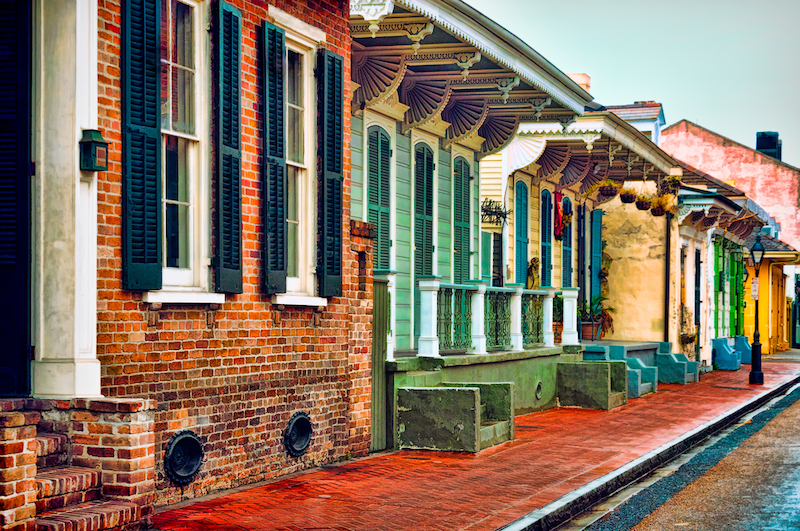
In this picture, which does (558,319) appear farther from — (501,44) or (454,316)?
(501,44)

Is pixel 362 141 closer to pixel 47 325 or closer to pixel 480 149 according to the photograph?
pixel 480 149

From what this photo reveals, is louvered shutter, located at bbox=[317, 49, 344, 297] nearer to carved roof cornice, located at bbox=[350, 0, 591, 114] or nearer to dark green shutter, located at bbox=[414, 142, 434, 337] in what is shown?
carved roof cornice, located at bbox=[350, 0, 591, 114]

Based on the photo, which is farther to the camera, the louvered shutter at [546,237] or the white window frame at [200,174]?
the louvered shutter at [546,237]

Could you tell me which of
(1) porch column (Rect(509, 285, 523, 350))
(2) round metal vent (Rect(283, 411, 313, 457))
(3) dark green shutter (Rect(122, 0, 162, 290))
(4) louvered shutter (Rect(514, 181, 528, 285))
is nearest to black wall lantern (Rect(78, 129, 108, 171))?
(3) dark green shutter (Rect(122, 0, 162, 290))

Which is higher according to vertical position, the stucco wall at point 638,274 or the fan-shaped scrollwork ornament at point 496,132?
the fan-shaped scrollwork ornament at point 496,132

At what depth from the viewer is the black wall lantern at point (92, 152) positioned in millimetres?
6555

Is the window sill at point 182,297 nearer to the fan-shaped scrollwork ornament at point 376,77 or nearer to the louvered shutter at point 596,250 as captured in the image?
the fan-shaped scrollwork ornament at point 376,77

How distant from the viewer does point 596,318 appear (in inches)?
942

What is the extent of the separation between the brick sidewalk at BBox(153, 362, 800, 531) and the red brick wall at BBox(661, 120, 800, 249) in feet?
121

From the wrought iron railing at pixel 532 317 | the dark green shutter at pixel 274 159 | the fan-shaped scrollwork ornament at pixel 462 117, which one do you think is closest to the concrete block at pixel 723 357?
the wrought iron railing at pixel 532 317

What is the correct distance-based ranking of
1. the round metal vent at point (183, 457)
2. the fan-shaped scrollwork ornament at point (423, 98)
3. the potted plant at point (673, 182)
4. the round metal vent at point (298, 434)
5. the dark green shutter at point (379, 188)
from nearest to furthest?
the round metal vent at point (183, 457)
the round metal vent at point (298, 434)
the dark green shutter at point (379, 188)
the fan-shaped scrollwork ornament at point (423, 98)
the potted plant at point (673, 182)

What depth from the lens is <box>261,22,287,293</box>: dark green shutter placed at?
8.77 m

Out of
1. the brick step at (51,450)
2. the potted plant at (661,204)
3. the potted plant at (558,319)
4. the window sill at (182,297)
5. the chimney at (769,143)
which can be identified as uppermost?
the chimney at (769,143)

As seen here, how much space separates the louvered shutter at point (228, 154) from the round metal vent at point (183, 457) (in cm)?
125
